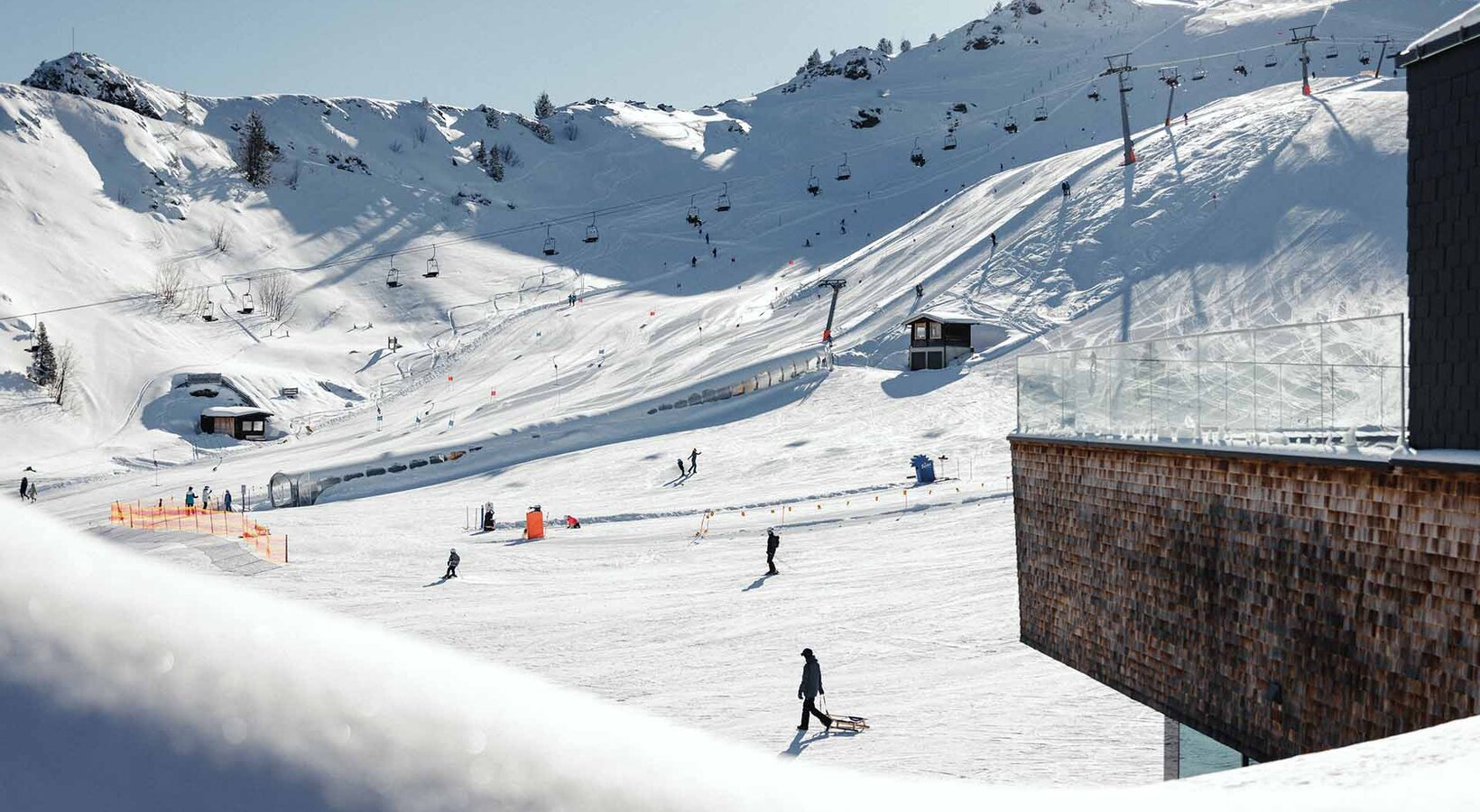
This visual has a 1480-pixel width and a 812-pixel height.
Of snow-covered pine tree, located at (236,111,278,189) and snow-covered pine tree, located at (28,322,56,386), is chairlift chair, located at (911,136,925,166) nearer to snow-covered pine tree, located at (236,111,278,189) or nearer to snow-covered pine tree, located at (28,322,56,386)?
snow-covered pine tree, located at (236,111,278,189)

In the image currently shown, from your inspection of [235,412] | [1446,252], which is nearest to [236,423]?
[235,412]

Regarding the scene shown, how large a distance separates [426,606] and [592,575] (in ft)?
15.5

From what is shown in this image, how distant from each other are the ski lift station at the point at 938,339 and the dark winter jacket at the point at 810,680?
40806 millimetres

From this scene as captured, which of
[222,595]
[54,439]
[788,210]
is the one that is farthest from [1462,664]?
[788,210]

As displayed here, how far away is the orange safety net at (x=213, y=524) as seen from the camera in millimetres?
32625

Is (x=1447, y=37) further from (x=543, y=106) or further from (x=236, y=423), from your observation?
(x=543, y=106)

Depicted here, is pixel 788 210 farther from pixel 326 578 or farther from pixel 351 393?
pixel 326 578

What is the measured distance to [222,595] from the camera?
5.15 ft

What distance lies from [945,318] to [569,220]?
73011 mm

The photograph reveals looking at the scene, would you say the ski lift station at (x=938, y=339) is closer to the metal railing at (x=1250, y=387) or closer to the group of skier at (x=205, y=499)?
the group of skier at (x=205, y=499)

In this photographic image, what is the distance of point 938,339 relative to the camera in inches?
2200

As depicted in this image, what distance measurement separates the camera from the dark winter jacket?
15.7 metres

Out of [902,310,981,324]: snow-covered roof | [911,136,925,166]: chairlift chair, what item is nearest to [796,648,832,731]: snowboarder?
[902,310,981,324]: snow-covered roof

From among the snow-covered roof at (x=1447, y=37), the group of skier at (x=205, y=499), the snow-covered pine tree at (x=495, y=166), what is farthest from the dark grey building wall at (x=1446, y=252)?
the snow-covered pine tree at (x=495, y=166)
